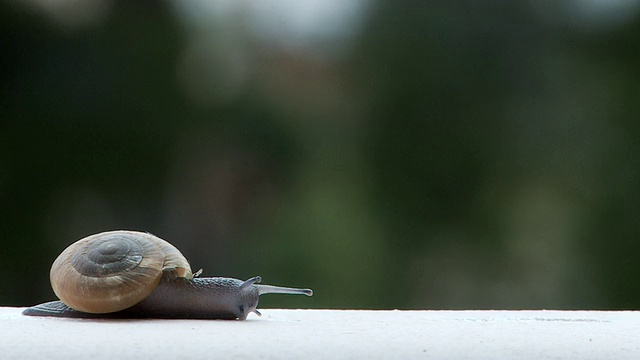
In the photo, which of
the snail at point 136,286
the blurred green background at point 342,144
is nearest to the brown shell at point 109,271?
the snail at point 136,286

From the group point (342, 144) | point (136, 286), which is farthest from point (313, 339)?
point (342, 144)

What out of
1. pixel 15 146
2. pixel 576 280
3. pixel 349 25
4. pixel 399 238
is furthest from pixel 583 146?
pixel 15 146

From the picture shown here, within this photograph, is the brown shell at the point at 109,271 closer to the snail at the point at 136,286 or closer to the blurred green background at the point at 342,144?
the snail at the point at 136,286

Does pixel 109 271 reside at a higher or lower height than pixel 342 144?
lower

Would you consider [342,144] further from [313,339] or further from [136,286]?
[313,339]

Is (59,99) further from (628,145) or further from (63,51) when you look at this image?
(628,145)
